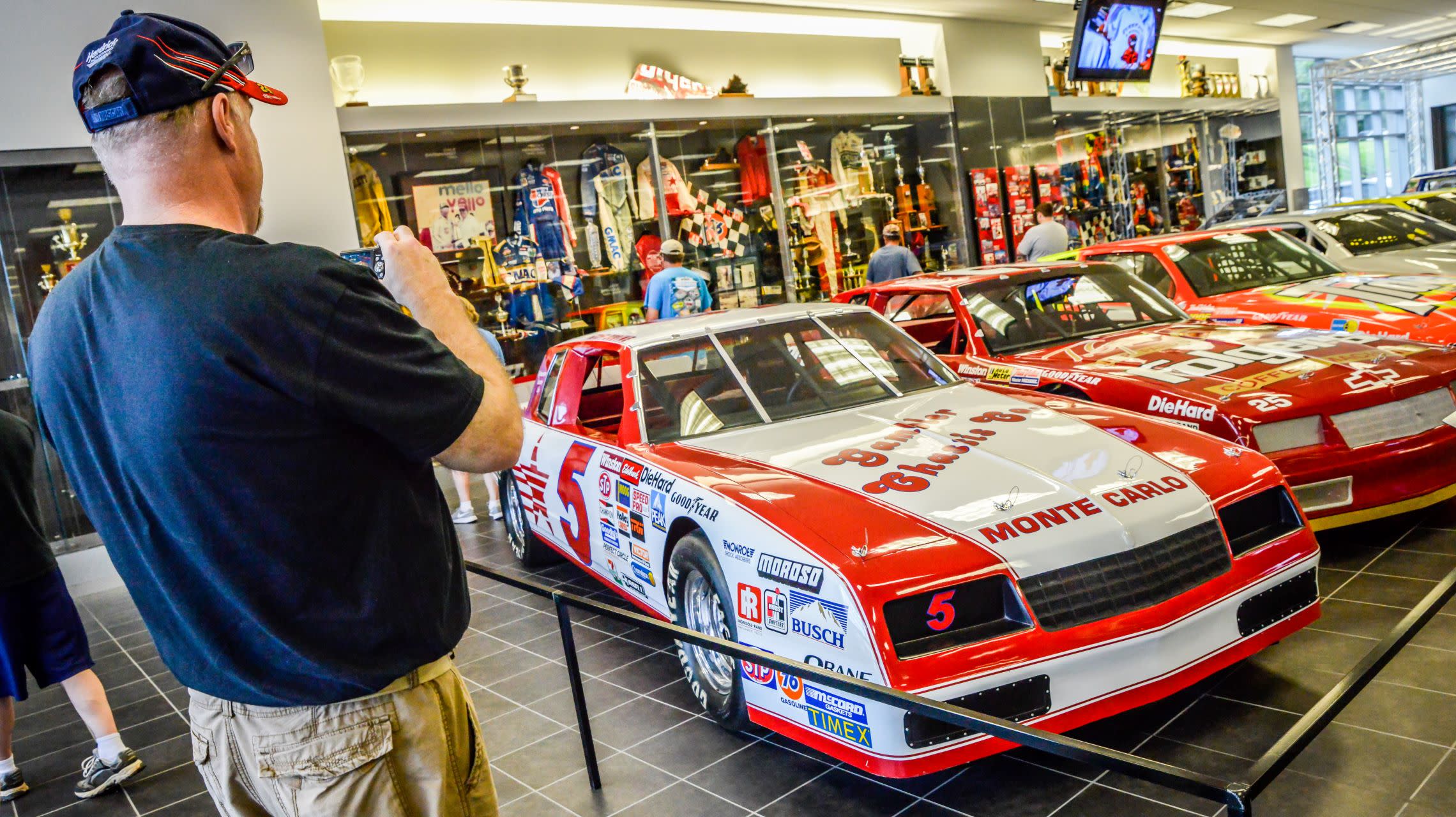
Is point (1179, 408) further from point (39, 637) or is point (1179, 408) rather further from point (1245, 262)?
point (39, 637)

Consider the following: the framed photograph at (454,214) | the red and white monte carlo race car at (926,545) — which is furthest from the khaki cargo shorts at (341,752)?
the framed photograph at (454,214)

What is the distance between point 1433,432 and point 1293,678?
1.70 metres

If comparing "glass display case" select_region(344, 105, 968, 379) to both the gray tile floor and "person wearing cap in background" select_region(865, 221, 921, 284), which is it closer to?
"person wearing cap in background" select_region(865, 221, 921, 284)

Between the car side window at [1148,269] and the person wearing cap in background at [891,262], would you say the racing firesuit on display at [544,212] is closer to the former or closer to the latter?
the person wearing cap in background at [891,262]

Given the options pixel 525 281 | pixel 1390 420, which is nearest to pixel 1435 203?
pixel 1390 420

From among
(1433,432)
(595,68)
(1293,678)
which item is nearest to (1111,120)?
(595,68)

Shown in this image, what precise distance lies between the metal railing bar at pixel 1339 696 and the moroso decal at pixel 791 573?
1.25 meters

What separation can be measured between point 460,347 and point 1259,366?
13.8 ft

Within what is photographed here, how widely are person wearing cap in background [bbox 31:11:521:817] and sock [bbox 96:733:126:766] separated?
3.00 metres

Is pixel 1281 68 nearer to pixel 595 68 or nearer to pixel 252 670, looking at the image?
pixel 595 68

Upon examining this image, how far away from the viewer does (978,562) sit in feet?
9.11

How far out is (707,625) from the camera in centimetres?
347

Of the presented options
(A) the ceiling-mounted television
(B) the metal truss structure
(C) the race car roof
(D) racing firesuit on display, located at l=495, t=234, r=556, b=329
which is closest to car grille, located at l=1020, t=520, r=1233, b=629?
(C) the race car roof

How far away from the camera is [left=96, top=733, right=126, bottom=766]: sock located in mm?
3898
